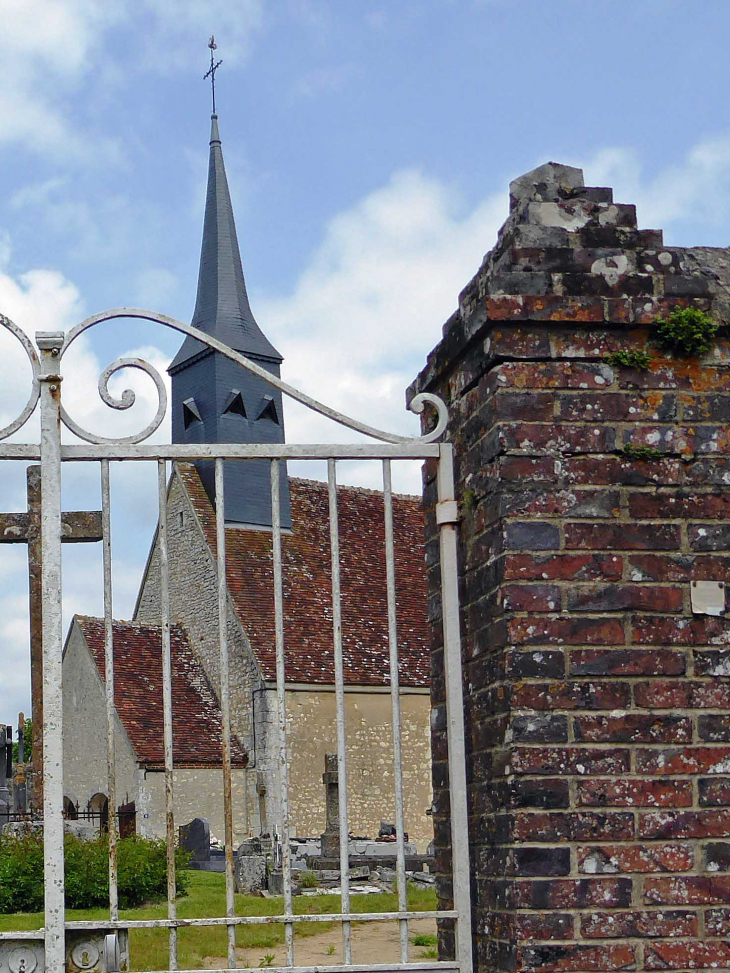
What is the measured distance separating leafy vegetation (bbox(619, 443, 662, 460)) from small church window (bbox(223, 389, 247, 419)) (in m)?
22.8

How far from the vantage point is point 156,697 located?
23562 millimetres

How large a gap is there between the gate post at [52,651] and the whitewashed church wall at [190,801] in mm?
18611

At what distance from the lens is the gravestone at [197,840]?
59.7 feet

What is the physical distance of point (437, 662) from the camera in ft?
13.8

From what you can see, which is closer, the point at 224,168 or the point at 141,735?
the point at 141,735

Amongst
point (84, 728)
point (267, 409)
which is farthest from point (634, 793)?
point (267, 409)

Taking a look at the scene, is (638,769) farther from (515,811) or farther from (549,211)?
(549,211)

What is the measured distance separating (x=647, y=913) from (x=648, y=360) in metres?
1.62

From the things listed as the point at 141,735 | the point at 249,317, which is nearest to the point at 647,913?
the point at 141,735

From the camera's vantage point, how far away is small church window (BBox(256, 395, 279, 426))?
26.9m

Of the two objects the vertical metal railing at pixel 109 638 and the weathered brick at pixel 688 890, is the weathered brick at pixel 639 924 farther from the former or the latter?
the vertical metal railing at pixel 109 638

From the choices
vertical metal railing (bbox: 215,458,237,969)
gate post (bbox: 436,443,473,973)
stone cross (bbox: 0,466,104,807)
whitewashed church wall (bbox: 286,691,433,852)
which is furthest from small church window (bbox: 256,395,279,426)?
vertical metal railing (bbox: 215,458,237,969)

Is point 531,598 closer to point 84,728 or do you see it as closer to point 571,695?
point 571,695

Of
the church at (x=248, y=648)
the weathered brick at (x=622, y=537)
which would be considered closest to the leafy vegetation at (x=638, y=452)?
the weathered brick at (x=622, y=537)
